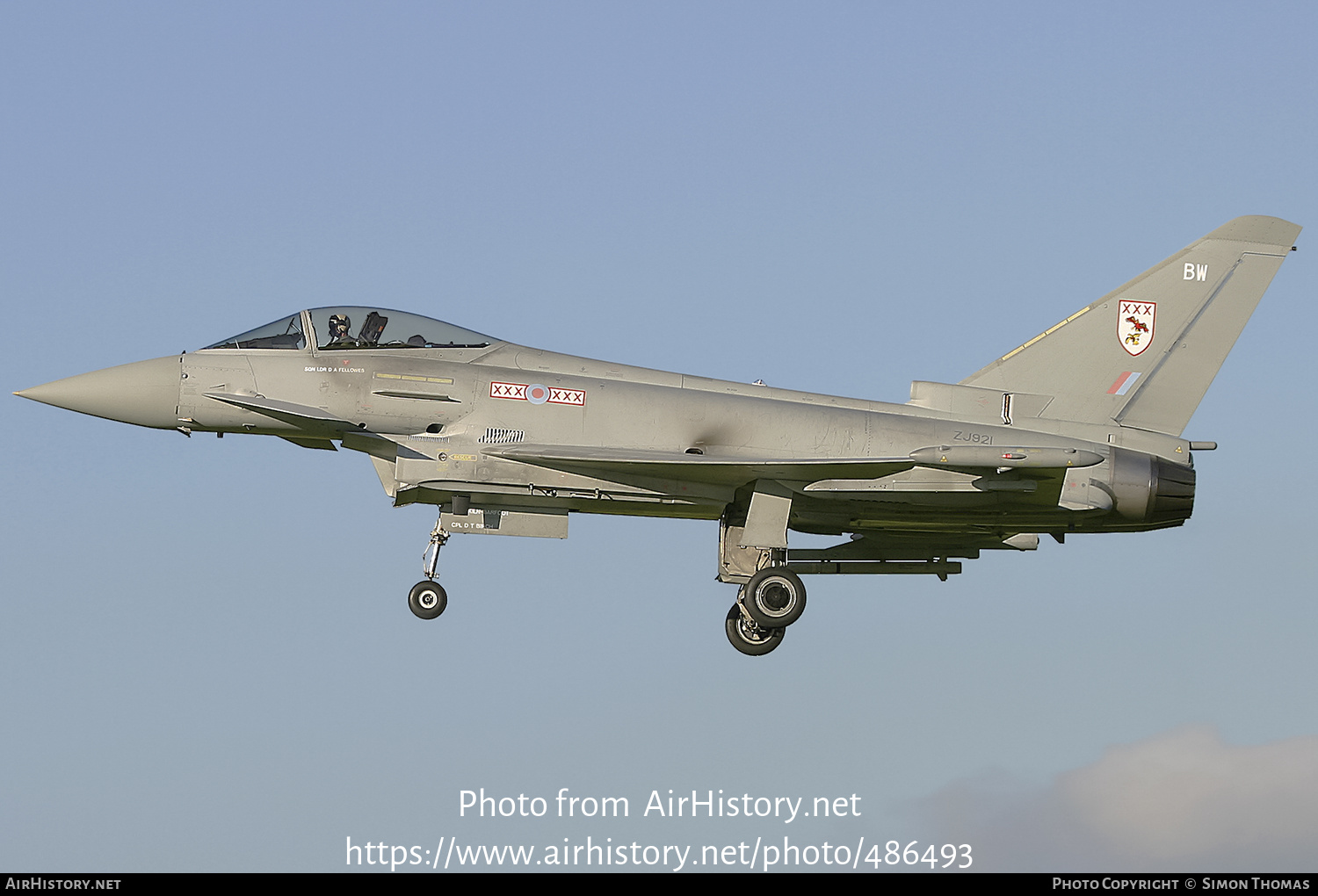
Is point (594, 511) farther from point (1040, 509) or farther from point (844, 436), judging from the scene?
point (1040, 509)

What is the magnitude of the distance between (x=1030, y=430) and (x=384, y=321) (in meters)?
8.42

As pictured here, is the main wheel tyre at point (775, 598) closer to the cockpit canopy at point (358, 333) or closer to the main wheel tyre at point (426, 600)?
the main wheel tyre at point (426, 600)

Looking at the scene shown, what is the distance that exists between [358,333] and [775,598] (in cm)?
619

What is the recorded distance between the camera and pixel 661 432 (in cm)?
2155

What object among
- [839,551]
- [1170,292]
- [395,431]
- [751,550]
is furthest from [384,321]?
[1170,292]

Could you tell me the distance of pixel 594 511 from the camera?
73.2 ft

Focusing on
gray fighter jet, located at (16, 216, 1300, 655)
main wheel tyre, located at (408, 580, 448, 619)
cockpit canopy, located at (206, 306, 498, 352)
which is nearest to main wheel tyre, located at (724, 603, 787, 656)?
gray fighter jet, located at (16, 216, 1300, 655)

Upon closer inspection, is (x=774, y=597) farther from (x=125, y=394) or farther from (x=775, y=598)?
(x=125, y=394)

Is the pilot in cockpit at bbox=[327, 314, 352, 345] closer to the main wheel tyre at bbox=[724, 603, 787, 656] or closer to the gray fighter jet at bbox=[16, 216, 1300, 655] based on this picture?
the gray fighter jet at bbox=[16, 216, 1300, 655]

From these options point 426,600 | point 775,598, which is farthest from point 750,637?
point 426,600

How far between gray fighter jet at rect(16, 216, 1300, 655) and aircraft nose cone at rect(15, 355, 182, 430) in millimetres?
24

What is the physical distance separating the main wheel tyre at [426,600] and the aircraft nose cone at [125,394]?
11.9 ft

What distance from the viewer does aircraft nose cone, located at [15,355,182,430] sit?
21.3m
